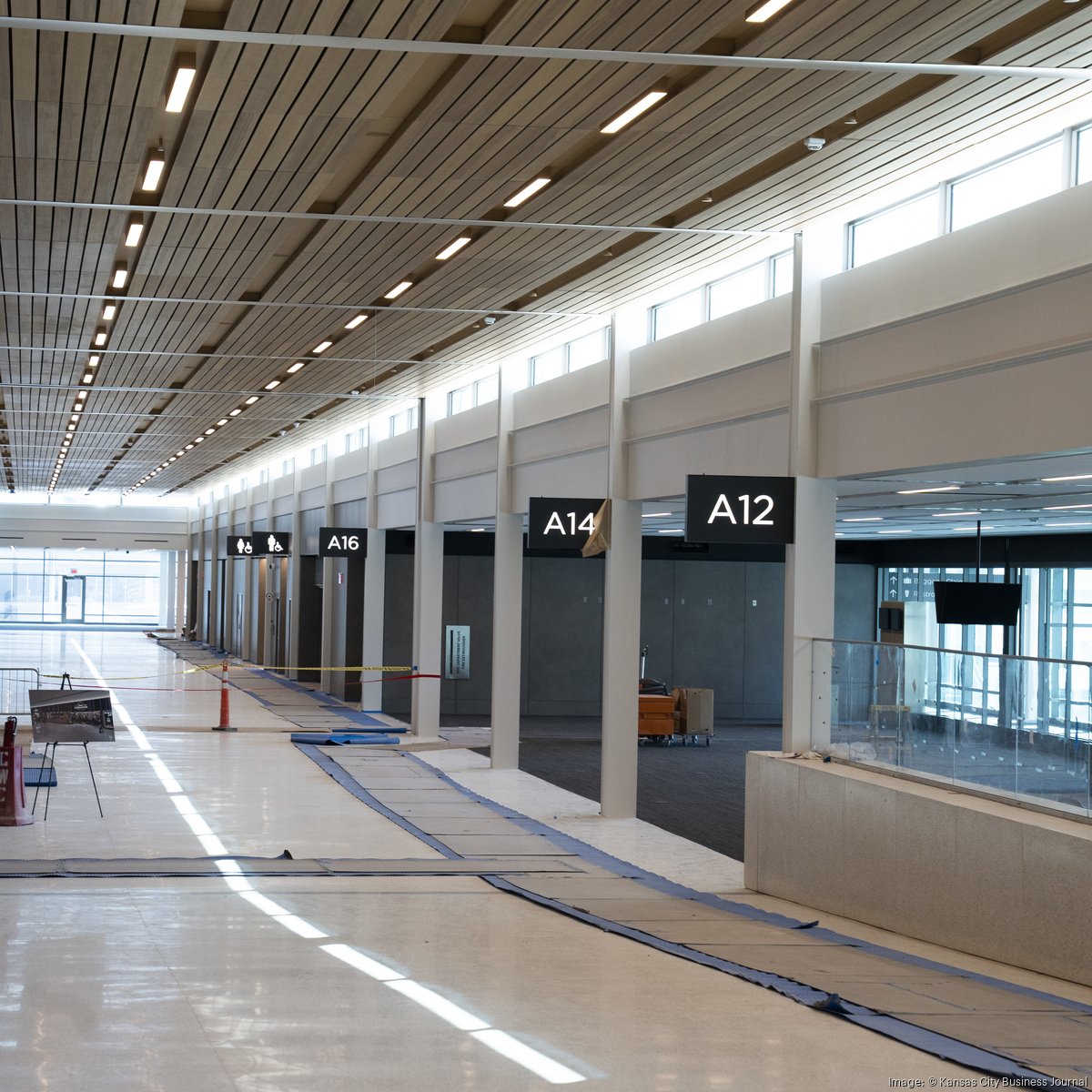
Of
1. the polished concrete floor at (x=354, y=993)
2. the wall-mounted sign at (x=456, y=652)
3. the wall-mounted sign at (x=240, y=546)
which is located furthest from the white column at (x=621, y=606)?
the wall-mounted sign at (x=240, y=546)

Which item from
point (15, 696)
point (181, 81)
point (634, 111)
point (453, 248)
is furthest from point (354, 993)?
point (15, 696)

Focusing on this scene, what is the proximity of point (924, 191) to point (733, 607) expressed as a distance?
1923cm

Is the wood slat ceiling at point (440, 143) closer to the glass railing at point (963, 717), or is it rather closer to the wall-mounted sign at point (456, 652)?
the glass railing at point (963, 717)

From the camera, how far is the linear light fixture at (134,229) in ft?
37.8

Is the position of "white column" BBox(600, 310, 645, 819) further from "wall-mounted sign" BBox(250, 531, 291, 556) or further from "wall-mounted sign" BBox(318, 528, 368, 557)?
"wall-mounted sign" BBox(250, 531, 291, 556)

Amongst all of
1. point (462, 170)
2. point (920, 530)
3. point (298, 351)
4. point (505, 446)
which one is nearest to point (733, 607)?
point (920, 530)

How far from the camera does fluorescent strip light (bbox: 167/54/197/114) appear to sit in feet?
25.9

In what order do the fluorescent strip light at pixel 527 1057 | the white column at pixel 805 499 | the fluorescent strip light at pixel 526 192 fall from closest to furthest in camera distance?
the fluorescent strip light at pixel 527 1057, the fluorescent strip light at pixel 526 192, the white column at pixel 805 499

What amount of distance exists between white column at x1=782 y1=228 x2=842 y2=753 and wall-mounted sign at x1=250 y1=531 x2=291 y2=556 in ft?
63.4

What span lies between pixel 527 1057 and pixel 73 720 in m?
9.04

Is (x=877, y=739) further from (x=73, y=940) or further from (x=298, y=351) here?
(x=298, y=351)

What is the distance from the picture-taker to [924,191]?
10836mm

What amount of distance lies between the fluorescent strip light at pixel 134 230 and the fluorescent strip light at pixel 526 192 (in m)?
3.22

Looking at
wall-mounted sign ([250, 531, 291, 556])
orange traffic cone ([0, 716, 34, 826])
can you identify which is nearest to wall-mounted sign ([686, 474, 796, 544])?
orange traffic cone ([0, 716, 34, 826])
